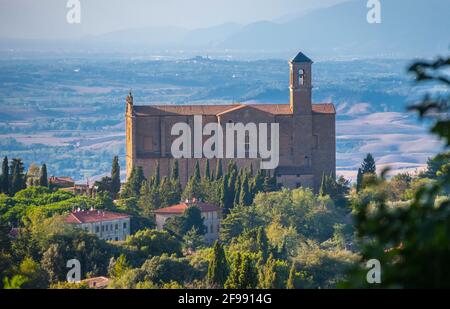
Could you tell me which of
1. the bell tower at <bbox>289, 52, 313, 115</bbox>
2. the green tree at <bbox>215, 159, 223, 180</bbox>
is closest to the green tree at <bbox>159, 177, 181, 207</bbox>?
the green tree at <bbox>215, 159, 223, 180</bbox>

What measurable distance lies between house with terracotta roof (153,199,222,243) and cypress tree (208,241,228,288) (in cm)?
1389

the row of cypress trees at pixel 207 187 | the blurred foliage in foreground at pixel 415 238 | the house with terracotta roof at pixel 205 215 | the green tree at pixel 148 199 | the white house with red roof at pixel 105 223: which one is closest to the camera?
the blurred foliage in foreground at pixel 415 238

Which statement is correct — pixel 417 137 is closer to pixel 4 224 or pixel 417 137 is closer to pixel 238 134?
pixel 238 134

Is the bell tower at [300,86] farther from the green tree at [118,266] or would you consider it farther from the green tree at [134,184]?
the green tree at [118,266]

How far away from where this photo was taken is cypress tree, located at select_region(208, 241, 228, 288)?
114 ft

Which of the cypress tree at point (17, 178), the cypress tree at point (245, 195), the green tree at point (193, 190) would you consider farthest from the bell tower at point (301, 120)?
the cypress tree at point (17, 178)

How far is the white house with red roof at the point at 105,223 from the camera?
48.3 metres

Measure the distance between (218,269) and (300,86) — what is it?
80.6 feet

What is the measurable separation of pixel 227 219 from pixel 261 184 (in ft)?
15.5

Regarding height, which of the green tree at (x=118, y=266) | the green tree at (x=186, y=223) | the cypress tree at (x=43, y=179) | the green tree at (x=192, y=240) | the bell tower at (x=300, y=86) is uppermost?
the bell tower at (x=300, y=86)

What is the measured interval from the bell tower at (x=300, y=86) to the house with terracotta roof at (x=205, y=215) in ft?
23.4

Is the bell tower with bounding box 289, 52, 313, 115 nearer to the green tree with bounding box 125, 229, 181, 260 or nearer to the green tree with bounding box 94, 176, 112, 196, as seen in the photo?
the green tree with bounding box 94, 176, 112, 196
